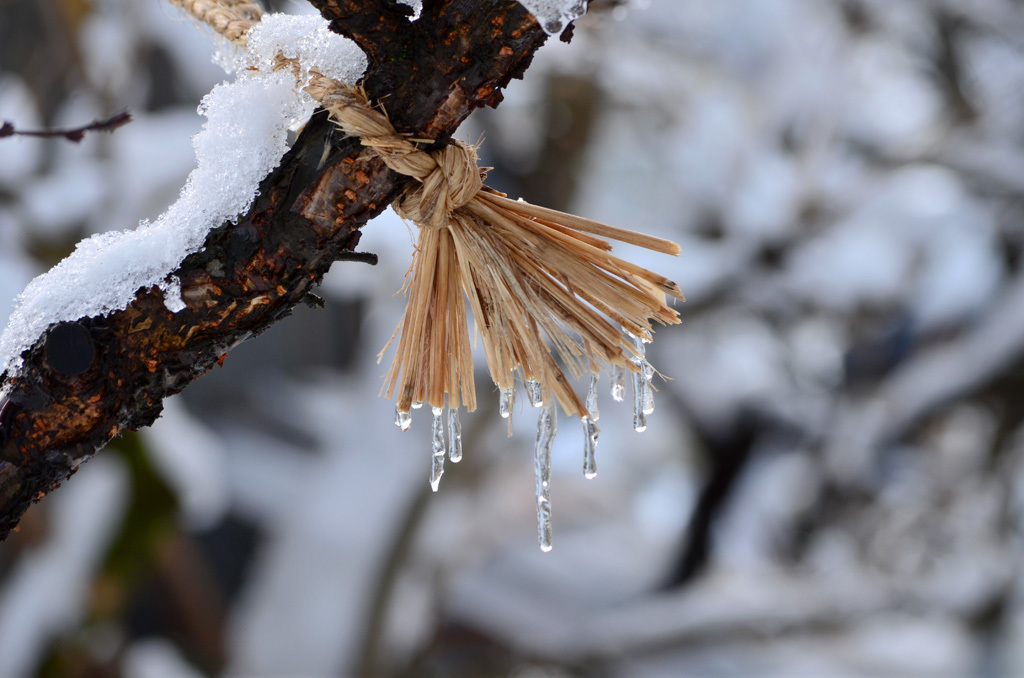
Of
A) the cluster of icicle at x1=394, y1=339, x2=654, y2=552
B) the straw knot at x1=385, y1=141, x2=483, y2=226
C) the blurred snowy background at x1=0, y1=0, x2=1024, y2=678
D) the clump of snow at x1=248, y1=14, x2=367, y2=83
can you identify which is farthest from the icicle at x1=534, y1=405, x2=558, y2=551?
the blurred snowy background at x1=0, y1=0, x2=1024, y2=678

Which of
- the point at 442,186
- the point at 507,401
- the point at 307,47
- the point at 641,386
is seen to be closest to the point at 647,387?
the point at 641,386

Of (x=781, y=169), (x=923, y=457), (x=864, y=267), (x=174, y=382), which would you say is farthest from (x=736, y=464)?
(x=174, y=382)

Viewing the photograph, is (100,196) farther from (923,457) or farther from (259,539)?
(923,457)

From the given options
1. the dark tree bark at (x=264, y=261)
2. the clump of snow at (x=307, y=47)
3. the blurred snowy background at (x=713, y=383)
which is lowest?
the dark tree bark at (x=264, y=261)

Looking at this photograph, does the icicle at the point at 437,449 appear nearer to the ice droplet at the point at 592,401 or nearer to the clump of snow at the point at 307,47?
the ice droplet at the point at 592,401

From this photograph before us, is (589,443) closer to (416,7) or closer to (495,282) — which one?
(495,282)

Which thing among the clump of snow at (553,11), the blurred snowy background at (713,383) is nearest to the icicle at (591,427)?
the clump of snow at (553,11)
